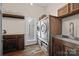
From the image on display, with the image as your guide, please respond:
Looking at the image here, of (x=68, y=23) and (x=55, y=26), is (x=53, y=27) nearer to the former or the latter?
(x=55, y=26)

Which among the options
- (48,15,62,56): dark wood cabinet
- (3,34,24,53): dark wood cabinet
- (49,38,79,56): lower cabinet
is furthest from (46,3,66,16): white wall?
(3,34,24,53): dark wood cabinet

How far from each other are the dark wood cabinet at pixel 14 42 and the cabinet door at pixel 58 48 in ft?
1.65

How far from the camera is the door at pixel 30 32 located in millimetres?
1566

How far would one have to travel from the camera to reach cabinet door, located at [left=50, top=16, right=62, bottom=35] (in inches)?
59.6

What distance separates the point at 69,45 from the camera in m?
1.44

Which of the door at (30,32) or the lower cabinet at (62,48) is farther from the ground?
the door at (30,32)

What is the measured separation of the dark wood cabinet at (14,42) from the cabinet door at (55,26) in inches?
18.2

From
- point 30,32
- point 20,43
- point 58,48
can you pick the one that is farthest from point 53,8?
point 20,43

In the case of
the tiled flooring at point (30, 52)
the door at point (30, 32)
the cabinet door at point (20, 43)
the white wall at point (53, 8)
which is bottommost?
the tiled flooring at point (30, 52)

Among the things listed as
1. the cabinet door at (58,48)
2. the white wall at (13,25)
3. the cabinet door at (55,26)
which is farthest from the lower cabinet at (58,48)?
the white wall at (13,25)

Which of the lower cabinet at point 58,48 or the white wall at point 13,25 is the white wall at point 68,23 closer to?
the lower cabinet at point 58,48

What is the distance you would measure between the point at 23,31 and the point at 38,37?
0.24 m

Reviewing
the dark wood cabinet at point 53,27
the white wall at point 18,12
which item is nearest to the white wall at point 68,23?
the dark wood cabinet at point 53,27

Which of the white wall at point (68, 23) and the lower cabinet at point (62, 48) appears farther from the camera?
the white wall at point (68, 23)
